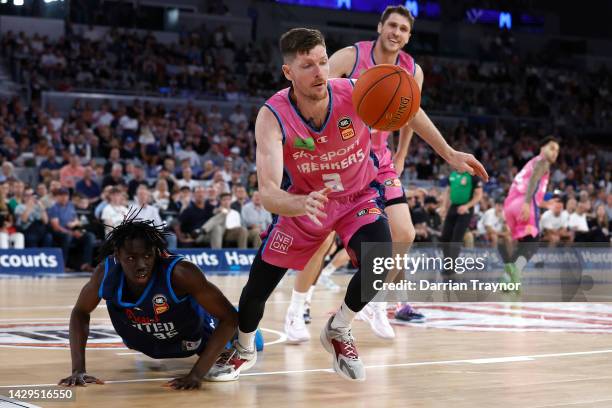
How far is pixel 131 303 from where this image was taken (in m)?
5.06

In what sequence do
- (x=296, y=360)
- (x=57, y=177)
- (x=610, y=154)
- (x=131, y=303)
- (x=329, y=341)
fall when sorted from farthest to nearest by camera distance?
(x=610, y=154) < (x=57, y=177) < (x=296, y=360) < (x=329, y=341) < (x=131, y=303)

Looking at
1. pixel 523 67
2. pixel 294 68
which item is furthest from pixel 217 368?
pixel 523 67

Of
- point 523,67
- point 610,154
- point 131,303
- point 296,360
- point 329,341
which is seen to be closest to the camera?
point 131,303

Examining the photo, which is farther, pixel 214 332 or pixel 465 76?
pixel 465 76

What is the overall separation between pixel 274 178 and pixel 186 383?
1.19m

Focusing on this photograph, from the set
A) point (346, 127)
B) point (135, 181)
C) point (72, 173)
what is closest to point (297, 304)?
point (346, 127)

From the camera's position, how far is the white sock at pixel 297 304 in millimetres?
7164

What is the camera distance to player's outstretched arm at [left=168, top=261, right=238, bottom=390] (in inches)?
198

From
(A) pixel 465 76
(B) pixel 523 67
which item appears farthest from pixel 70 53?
(B) pixel 523 67

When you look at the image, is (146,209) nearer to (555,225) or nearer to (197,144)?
(197,144)

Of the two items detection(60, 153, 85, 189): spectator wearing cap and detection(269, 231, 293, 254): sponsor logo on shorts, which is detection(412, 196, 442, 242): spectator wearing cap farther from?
detection(269, 231, 293, 254): sponsor logo on shorts

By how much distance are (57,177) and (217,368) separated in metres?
11.5

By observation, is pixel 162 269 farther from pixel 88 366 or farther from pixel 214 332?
pixel 88 366

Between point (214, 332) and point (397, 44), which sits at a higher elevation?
point (397, 44)
